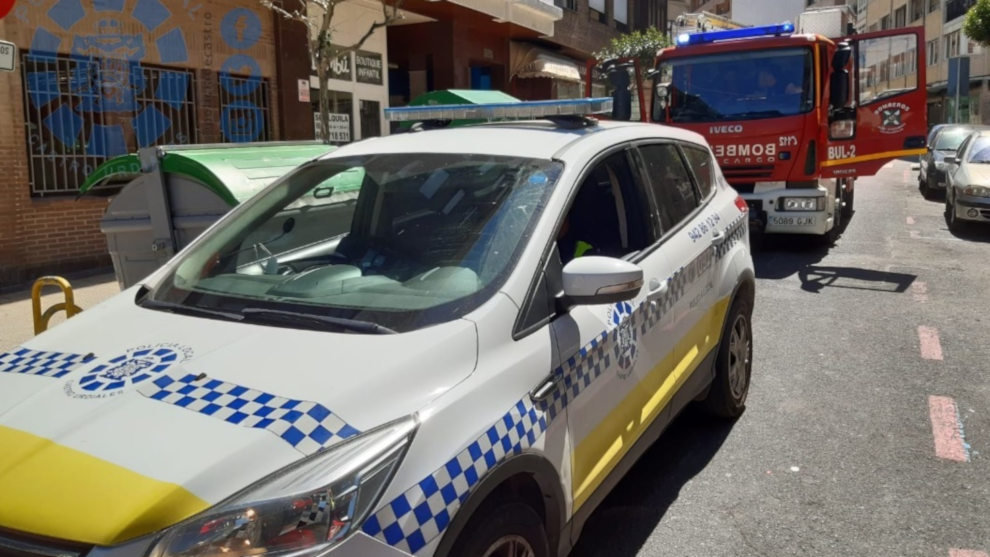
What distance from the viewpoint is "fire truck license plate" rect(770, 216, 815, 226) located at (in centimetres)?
1027

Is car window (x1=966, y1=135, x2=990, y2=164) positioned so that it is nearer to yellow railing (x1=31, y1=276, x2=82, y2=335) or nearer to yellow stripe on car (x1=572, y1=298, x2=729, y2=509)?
yellow stripe on car (x1=572, y1=298, x2=729, y2=509)

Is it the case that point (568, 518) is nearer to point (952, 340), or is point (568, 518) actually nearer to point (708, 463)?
point (708, 463)

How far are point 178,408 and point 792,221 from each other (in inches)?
364

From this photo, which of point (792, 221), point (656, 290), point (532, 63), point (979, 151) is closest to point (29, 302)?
point (656, 290)

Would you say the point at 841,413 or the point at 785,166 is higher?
the point at 785,166

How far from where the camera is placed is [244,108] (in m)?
13.1

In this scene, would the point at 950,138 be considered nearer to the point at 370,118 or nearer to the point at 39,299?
the point at 370,118

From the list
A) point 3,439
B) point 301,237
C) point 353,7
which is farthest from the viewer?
point 353,7

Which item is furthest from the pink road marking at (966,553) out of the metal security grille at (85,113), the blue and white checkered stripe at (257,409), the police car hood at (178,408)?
the metal security grille at (85,113)

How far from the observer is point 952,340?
675 cm

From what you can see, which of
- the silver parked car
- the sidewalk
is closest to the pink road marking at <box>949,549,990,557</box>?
the sidewalk

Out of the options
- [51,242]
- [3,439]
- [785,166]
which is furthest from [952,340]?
[51,242]

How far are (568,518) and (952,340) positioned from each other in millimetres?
5086

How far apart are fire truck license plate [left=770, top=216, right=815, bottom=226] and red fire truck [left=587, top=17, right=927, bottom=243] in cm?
1
